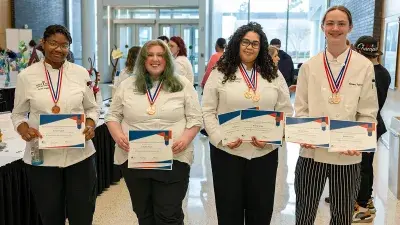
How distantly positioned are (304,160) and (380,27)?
5529mm

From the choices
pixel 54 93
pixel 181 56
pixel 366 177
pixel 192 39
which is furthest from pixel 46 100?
pixel 192 39

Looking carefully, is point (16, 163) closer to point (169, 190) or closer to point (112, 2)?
point (169, 190)

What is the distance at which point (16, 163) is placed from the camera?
110 inches

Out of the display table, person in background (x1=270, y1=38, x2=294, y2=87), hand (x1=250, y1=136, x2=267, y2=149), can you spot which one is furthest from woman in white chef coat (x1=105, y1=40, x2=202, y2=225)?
the display table

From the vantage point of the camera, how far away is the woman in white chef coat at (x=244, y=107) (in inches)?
93.0

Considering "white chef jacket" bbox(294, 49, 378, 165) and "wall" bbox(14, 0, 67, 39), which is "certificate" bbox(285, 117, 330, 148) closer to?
"white chef jacket" bbox(294, 49, 378, 165)

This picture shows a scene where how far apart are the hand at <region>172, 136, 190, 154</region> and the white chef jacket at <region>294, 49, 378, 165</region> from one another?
0.67 meters

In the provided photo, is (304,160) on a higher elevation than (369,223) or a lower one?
higher

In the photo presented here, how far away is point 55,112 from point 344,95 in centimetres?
156

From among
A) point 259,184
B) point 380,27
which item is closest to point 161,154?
point 259,184

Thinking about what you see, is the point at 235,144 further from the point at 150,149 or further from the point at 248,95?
the point at 150,149

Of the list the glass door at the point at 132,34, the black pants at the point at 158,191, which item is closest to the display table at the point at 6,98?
the black pants at the point at 158,191

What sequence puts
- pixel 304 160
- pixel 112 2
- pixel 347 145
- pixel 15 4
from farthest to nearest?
pixel 112 2 → pixel 15 4 → pixel 304 160 → pixel 347 145

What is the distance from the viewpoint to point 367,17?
7.68 m
